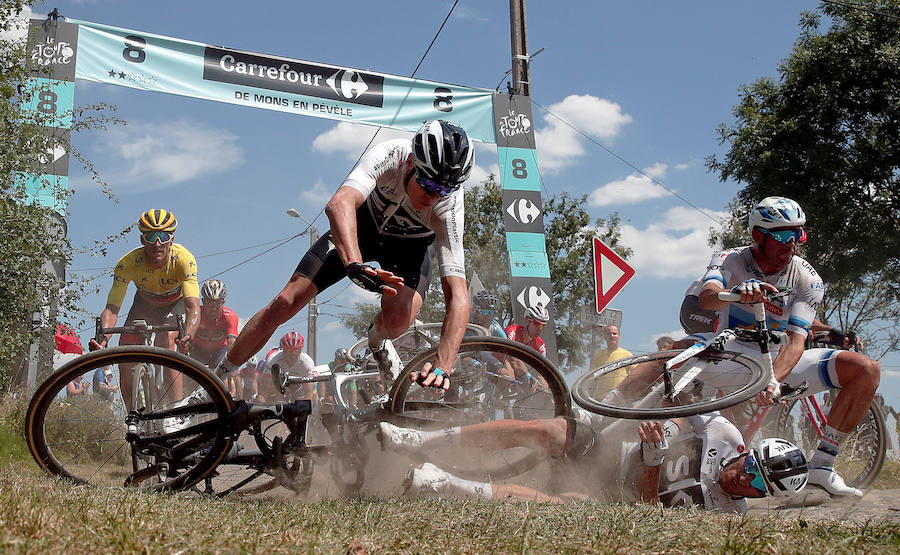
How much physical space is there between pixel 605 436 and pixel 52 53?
7.89 m

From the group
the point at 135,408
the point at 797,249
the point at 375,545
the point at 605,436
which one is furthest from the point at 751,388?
the point at 135,408

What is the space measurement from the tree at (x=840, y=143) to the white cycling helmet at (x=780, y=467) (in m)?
12.9

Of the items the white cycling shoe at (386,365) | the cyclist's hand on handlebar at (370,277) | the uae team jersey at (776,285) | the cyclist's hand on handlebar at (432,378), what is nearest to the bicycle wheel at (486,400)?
the white cycling shoe at (386,365)

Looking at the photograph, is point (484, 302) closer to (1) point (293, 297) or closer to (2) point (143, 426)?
(1) point (293, 297)

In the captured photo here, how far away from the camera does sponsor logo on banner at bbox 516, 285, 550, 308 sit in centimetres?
1096

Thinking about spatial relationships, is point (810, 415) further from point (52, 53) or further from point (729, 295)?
point (52, 53)

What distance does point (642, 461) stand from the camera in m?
4.54

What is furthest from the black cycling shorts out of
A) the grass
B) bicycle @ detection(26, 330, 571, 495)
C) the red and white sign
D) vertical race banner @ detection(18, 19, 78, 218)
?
the red and white sign

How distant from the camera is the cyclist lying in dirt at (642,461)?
4.25 meters

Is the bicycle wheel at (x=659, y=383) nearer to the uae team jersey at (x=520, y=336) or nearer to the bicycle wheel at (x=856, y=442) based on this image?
the bicycle wheel at (x=856, y=442)

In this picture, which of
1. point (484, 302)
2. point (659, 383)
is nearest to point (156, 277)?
point (484, 302)

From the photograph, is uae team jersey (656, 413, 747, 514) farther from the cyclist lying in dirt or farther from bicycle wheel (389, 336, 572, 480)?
bicycle wheel (389, 336, 572, 480)

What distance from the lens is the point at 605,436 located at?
16.4 feet

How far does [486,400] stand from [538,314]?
4.96 meters
